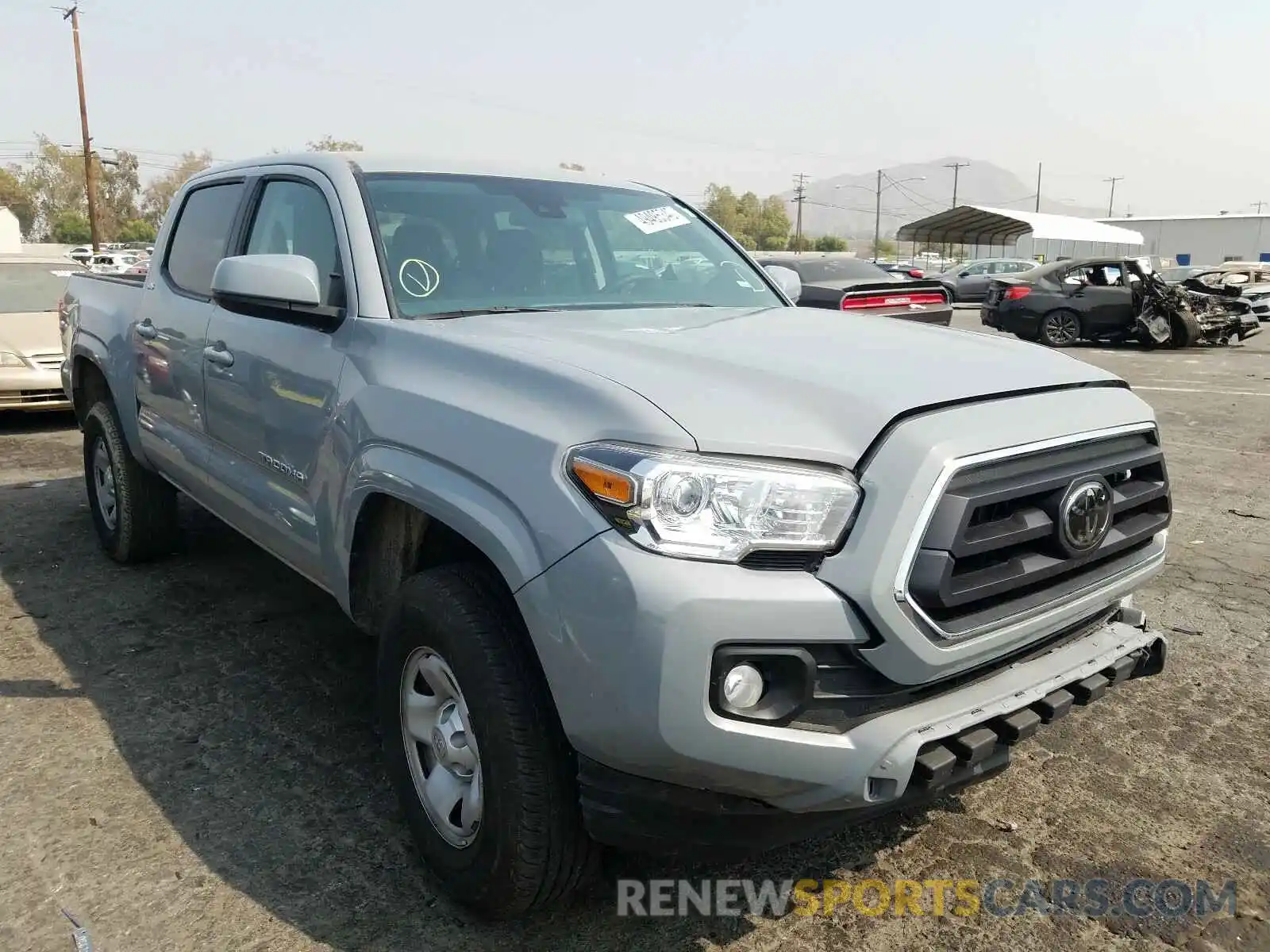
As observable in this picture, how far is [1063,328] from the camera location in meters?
17.1

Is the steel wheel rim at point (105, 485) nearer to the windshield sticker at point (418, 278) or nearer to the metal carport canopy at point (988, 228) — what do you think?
the windshield sticker at point (418, 278)

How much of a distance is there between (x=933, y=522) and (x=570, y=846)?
1027mm

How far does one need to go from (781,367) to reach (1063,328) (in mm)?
16523

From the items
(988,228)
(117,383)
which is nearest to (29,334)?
(117,383)

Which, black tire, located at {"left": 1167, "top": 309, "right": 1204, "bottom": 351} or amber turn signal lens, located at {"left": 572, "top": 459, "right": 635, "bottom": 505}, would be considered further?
black tire, located at {"left": 1167, "top": 309, "right": 1204, "bottom": 351}

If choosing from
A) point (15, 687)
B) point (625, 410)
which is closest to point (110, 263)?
point (15, 687)

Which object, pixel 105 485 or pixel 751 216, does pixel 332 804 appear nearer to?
pixel 105 485

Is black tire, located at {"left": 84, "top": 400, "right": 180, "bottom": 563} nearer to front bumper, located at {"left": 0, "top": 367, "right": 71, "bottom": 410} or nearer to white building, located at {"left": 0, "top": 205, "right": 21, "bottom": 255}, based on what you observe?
front bumper, located at {"left": 0, "top": 367, "right": 71, "bottom": 410}

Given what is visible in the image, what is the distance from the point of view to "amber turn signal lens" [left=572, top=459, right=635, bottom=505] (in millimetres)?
1925

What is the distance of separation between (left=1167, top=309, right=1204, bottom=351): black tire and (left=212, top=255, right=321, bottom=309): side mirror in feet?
54.3

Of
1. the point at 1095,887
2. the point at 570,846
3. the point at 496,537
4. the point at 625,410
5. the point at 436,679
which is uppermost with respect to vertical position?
the point at 625,410

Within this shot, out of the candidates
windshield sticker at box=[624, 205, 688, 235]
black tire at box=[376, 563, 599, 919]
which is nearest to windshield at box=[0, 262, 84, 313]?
windshield sticker at box=[624, 205, 688, 235]

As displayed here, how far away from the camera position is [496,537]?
2.10m

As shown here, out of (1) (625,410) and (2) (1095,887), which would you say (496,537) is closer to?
(1) (625,410)
